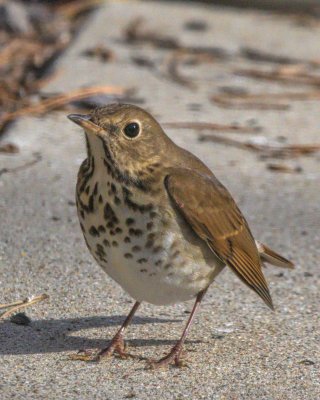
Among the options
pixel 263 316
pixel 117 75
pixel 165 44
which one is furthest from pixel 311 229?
pixel 165 44

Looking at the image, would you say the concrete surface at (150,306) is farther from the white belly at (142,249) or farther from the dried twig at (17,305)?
the white belly at (142,249)

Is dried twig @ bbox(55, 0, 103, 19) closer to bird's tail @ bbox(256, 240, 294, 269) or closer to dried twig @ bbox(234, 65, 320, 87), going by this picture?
dried twig @ bbox(234, 65, 320, 87)

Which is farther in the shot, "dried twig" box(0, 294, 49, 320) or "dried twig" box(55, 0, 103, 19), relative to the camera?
"dried twig" box(55, 0, 103, 19)

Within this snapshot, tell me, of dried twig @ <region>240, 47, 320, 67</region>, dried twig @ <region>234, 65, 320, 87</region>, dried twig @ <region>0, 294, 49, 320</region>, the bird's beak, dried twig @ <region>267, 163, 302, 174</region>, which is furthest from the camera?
dried twig @ <region>240, 47, 320, 67</region>

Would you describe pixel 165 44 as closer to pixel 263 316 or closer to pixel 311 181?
pixel 311 181

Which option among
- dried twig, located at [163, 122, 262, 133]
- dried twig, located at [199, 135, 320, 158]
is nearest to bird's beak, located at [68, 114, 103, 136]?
dried twig, located at [199, 135, 320, 158]

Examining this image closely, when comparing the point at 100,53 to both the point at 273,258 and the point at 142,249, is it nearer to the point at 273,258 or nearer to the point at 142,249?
the point at 273,258
